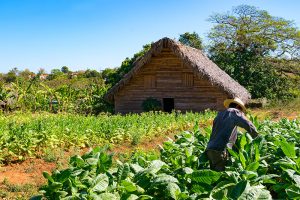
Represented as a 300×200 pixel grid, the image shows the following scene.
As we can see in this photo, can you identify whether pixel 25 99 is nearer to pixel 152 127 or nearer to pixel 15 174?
pixel 152 127

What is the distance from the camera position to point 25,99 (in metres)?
20.4

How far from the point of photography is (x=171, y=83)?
1908cm

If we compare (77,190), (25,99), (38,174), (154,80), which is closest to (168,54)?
(154,80)

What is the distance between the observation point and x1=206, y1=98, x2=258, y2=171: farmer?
4.16 meters

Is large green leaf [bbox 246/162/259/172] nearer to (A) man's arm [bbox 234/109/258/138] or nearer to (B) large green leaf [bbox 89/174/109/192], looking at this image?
(A) man's arm [bbox 234/109/258/138]

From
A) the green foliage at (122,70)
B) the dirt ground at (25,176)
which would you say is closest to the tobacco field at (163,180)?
the dirt ground at (25,176)

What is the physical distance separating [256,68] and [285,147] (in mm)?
22958

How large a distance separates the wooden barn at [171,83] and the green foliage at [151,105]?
32 centimetres

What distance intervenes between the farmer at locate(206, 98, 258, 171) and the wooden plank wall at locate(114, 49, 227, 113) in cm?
1389

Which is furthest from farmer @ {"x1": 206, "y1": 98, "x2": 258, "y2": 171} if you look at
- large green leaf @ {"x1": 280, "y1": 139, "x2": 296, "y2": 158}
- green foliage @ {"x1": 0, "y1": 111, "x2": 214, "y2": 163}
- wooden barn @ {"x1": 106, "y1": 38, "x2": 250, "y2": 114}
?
wooden barn @ {"x1": 106, "y1": 38, "x2": 250, "y2": 114}

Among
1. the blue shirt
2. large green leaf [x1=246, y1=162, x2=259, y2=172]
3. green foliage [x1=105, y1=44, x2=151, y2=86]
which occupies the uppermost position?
green foliage [x1=105, y1=44, x2=151, y2=86]

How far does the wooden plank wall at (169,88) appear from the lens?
725 inches

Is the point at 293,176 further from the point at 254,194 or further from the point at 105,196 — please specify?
the point at 105,196

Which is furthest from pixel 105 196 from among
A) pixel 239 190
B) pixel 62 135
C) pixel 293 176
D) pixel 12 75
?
pixel 12 75
